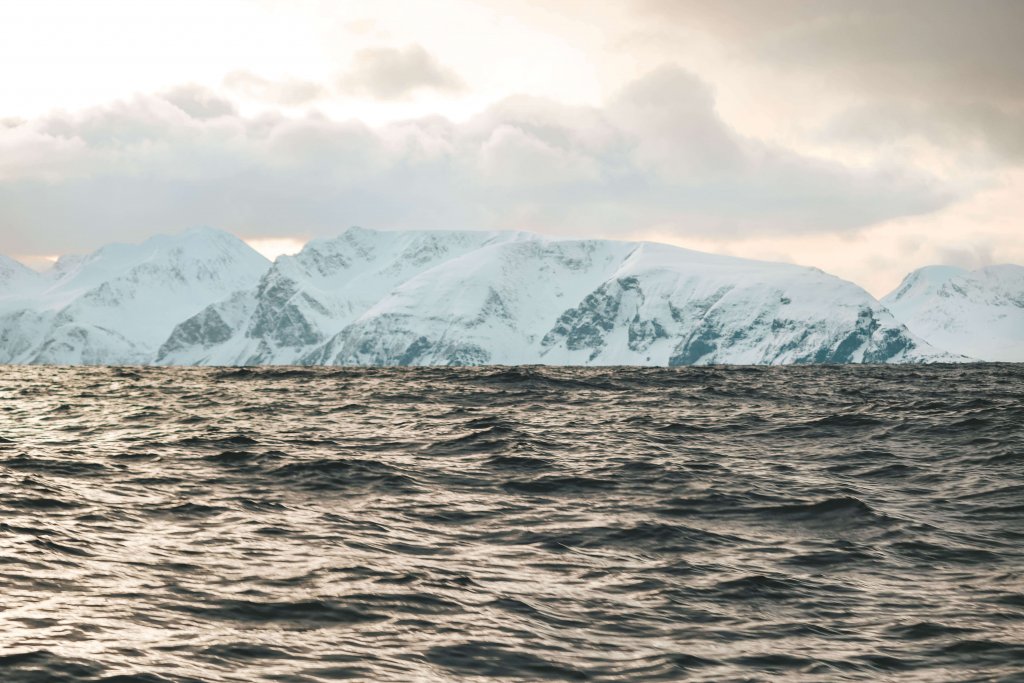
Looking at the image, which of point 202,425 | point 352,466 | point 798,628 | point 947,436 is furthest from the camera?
point 202,425

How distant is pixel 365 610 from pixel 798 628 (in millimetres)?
5692

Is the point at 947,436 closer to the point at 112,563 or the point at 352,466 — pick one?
the point at 352,466

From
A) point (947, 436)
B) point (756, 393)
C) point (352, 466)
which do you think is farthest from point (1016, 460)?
point (756, 393)

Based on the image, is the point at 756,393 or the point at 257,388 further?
the point at 257,388

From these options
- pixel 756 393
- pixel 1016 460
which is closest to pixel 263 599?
pixel 1016 460

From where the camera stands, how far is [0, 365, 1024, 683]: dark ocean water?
1265 cm

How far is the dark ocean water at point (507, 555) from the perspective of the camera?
41.5 feet

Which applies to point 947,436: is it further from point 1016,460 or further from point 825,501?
point 825,501

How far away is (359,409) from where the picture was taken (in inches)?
1930

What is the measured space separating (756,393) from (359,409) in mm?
24683

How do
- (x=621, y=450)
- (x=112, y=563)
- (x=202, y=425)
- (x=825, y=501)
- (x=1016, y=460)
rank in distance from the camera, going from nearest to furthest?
1. (x=112, y=563)
2. (x=825, y=501)
3. (x=1016, y=460)
4. (x=621, y=450)
5. (x=202, y=425)

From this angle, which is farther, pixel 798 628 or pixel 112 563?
pixel 112 563

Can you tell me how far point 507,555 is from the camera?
58.9ft

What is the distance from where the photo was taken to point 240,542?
1820cm
